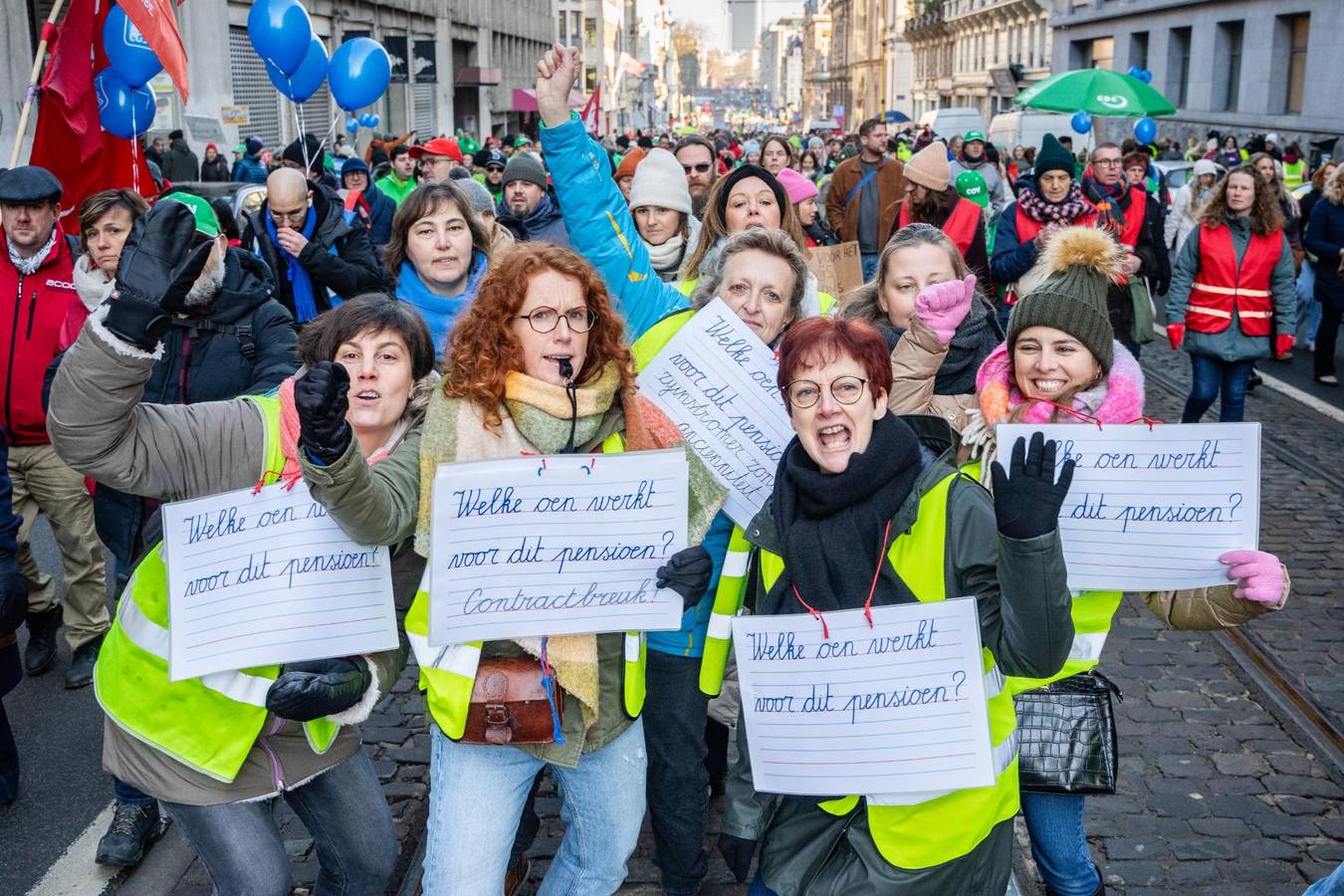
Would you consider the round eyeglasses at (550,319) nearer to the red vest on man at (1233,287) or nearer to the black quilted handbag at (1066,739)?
the black quilted handbag at (1066,739)

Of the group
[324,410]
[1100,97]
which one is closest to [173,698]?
[324,410]

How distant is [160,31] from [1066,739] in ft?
17.4

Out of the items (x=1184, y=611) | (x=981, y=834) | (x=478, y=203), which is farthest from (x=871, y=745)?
(x=478, y=203)

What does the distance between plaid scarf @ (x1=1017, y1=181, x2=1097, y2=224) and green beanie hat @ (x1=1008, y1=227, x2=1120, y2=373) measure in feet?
15.7

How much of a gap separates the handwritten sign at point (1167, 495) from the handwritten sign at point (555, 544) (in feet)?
2.67

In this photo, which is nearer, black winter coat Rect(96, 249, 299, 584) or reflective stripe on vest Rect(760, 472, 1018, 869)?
reflective stripe on vest Rect(760, 472, 1018, 869)

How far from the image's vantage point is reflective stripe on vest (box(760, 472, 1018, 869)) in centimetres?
274

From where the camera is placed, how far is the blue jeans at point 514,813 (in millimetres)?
2996

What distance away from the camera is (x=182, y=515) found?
2881mm

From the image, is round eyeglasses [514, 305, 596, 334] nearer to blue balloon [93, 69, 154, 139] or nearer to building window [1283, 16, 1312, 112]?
blue balloon [93, 69, 154, 139]

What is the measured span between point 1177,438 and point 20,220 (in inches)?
172

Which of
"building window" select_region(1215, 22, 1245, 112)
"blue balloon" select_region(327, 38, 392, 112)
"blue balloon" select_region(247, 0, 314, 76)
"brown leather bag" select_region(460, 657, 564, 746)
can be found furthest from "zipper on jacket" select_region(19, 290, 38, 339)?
"building window" select_region(1215, 22, 1245, 112)

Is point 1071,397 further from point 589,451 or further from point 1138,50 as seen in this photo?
point 1138,50

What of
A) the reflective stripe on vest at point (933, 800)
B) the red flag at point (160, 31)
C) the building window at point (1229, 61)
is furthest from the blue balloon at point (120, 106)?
the building window at point (1229, 61)
